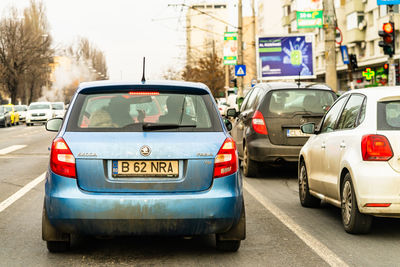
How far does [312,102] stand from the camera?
12664 millimetres

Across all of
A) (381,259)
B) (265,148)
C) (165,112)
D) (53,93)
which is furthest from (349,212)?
(53,93)

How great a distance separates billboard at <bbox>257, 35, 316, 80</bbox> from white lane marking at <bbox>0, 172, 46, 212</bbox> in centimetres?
2610

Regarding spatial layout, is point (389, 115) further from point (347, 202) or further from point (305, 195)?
point (305, 195)

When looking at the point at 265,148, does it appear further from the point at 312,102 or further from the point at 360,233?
the point at 360,233

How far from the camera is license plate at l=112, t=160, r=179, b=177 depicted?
5.74 meters

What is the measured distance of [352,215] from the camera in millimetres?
7152

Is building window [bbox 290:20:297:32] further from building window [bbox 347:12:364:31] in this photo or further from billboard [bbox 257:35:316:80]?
billboard [bbox 257:35:316:80]

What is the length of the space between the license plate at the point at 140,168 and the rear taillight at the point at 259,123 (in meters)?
6.94

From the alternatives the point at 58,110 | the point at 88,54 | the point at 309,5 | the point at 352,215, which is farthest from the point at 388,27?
the point at 88,54

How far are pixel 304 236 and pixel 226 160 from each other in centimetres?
165

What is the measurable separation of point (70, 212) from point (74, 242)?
1168 mm

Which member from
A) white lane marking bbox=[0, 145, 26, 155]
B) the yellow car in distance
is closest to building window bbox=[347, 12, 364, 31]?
the yellow car in distance

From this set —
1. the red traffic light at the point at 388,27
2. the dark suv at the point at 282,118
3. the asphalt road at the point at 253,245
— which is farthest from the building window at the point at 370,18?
the asphalt road at the point at 253,245

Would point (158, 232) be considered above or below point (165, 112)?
below
